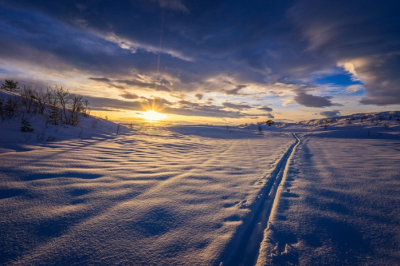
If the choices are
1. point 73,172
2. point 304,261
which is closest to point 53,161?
point 73,172

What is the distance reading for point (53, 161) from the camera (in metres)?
2.90

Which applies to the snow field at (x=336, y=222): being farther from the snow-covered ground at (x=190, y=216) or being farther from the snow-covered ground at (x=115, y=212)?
the snow-covered ground at (x=115, y=212)

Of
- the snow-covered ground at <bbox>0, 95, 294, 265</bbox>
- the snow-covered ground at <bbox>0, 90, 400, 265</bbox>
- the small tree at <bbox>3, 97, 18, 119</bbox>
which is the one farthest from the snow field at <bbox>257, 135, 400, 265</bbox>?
the small tree at <bbox>3, 97, 18, 119</bbox>

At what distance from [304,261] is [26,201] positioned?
2755mm

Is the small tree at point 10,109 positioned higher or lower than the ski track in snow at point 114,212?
higher

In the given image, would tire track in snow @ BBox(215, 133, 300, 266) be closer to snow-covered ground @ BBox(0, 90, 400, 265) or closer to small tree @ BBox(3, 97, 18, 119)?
snow-covered ground @ BBox(0, 90, 400, 265)

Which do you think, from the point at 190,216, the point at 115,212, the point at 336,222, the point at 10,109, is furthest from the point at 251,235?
the point at 10,109

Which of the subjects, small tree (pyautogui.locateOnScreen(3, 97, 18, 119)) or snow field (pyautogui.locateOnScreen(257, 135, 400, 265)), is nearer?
snow field (pyautogui.locateOnScreen(257, 135, 400, 265))

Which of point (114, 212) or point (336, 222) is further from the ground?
point (336, 222)

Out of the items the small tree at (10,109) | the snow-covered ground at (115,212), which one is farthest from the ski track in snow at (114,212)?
the small tree at (10,109)

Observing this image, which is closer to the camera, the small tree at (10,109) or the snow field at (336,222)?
the snow field at (336,222)

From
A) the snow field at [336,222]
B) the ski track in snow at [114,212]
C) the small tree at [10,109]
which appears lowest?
the ski track in snow at [114,212]

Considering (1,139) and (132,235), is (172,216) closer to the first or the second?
(132,235)

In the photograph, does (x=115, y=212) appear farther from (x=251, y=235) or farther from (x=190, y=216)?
(x=251, y=235)
